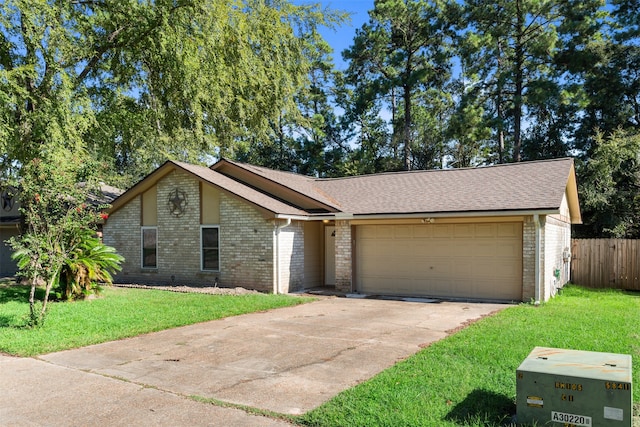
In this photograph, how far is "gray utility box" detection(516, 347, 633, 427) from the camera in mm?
3969

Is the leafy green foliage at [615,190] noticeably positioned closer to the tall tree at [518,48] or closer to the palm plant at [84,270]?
the tall tree at [518,48]

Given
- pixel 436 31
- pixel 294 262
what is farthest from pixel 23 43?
pixel 436 31

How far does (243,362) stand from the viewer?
669cm

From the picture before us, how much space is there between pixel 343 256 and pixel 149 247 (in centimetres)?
695

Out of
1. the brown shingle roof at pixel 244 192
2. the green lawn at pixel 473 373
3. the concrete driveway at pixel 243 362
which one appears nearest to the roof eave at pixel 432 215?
the brown shingle roof at pixel 244 192

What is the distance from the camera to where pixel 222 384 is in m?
5.70

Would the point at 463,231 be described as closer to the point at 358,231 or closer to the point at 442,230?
the point at 442,230

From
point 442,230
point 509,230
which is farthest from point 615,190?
point 442,230

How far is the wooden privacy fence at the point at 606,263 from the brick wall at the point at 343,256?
340 inches

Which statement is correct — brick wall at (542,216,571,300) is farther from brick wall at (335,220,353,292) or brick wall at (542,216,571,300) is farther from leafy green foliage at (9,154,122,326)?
leafy green foliage at (9,154,122,326)

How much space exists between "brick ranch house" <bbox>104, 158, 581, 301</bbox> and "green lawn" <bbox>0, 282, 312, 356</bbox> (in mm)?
1915

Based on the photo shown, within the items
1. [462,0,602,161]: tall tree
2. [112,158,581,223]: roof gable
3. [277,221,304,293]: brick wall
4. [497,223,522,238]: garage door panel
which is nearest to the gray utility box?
[112,158,581,223]: roof gable

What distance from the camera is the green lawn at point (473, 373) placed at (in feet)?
15.1

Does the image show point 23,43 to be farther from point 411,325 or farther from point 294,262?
point 411,325
